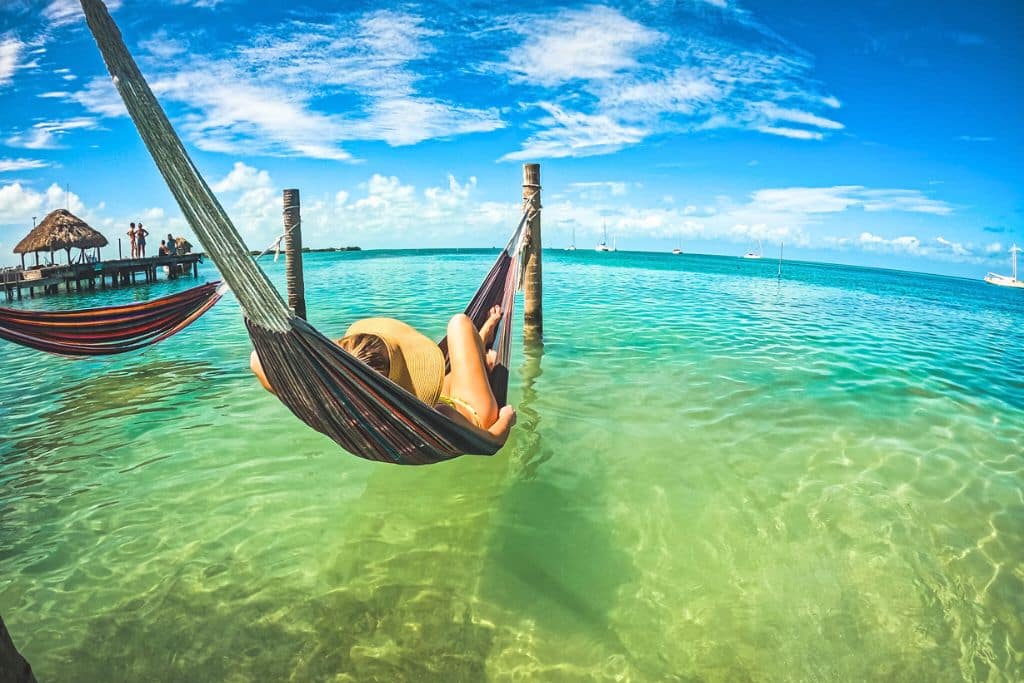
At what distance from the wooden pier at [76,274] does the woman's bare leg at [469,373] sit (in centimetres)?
1763

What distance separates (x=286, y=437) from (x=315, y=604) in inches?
76.8

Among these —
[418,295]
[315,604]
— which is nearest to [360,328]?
[315,604]

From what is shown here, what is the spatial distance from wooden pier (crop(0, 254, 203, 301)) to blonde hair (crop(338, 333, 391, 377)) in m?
17.7

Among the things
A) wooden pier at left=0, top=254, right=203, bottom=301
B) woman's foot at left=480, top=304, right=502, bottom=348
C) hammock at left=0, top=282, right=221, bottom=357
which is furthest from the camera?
wooden pier at left=0, top=254, right=203, bottom=301

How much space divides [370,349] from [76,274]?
20.8 metres

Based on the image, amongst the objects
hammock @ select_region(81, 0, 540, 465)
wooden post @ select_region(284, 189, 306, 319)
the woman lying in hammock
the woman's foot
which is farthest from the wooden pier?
hammock @ select_region(81, 0, 540, 465)

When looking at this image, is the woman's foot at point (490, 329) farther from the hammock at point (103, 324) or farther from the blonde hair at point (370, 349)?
the hammock at point (103, 324)

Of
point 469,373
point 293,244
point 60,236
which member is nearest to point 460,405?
point 469,373

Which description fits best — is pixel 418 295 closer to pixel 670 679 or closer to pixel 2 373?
pixel 2 373

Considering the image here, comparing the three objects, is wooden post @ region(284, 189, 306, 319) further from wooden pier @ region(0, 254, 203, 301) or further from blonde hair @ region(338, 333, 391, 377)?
wooden pier @ region(0, 254, 203, 301)

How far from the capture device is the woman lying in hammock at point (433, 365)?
7.08 ft

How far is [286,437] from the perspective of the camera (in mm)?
3891

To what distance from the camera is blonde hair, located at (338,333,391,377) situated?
2109mm

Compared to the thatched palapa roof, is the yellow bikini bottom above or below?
below
